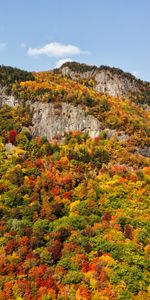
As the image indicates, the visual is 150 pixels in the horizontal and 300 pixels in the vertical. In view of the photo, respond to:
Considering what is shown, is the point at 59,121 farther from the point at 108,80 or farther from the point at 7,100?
the point at 108,80

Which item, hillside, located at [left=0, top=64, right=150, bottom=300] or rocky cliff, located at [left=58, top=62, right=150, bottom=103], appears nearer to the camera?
hillside, located at [left=0, top=64, right=150, bottom=300]

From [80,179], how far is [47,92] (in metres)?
44.4

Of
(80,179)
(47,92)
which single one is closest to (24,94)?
(47,92)

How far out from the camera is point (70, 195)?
9656cm

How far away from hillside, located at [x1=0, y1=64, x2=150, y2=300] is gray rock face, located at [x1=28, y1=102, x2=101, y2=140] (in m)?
0.32

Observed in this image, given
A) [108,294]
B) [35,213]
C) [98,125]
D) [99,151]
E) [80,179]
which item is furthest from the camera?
[98,125]

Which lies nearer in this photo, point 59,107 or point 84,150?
point 84,150

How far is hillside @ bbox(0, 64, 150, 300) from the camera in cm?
7325

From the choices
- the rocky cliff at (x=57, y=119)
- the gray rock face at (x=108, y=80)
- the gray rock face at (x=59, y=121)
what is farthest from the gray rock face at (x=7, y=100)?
the gray rock face at (x=108, y=80)

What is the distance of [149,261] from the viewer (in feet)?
252

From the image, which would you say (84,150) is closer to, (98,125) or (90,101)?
(98,125)

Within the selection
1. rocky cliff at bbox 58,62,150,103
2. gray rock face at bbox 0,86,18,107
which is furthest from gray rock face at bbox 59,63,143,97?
gray rock face at bbox 0,86,18,107

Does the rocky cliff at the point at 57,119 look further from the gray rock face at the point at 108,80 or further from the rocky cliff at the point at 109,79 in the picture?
the rocky cliff at the point at 109,79

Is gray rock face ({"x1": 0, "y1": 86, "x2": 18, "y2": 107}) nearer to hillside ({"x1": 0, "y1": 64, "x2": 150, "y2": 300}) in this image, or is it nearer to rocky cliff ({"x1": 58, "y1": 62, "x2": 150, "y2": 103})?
hillside ({"x1": 0, "y1": 64, "x2": 150, "y2": 300})
